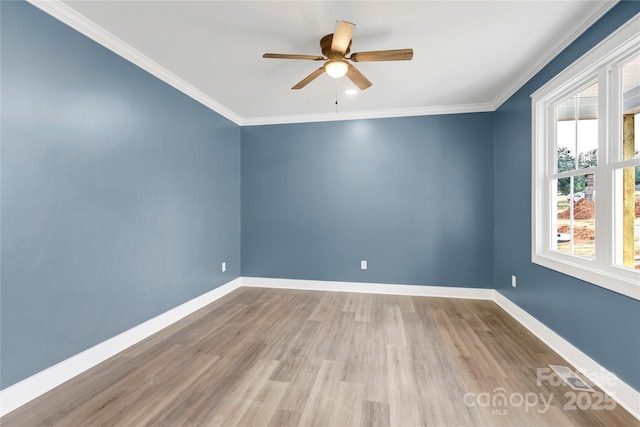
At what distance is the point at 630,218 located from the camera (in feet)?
5.97

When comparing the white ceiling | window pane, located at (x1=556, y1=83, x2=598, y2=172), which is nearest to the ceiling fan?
the white ceiling

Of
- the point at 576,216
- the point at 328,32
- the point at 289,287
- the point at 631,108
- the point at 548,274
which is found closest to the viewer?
the point at 631,108

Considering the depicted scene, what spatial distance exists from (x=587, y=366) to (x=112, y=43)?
443 cm

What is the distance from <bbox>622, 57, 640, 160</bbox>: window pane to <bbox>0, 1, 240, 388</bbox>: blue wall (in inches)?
149

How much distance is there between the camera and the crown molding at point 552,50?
1.87 m

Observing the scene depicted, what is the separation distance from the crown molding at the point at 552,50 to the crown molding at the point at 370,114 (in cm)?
38

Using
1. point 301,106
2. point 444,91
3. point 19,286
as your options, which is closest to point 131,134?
point 19,286

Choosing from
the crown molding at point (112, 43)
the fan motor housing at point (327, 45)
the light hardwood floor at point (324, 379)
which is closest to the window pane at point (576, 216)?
the light hardwood floor at point (324, 379)

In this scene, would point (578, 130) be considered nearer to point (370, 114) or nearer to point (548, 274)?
point (548, 274)

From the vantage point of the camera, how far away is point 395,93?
3342mm

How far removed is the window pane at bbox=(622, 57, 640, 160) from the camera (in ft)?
5.79

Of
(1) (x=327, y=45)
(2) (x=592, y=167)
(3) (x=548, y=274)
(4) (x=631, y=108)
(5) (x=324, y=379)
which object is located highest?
(1) (x=327, y=45)

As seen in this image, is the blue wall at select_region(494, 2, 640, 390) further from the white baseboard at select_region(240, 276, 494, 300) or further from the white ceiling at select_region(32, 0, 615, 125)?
the white baseboard at select_region(240, 276, 494, 300)

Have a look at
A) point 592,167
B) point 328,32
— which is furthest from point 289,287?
point 592,167
